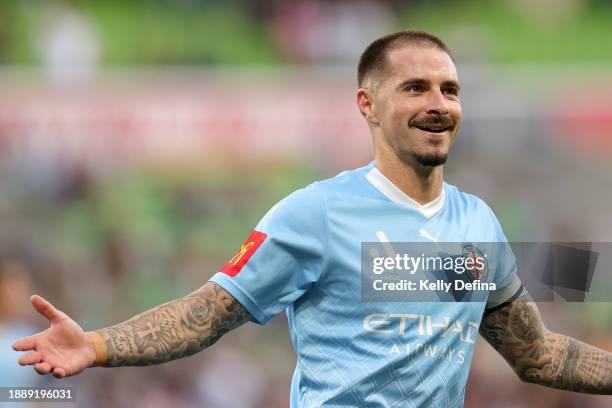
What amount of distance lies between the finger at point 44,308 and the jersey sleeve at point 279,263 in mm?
685

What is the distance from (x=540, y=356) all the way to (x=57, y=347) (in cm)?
206

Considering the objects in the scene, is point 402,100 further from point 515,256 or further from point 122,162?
point 122,162

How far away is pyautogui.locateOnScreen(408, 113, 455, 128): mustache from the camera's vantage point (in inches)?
173

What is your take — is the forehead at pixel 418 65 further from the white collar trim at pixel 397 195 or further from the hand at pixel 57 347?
the hand at pixel 57 347

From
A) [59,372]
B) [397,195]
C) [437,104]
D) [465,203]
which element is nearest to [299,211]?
[397,195]

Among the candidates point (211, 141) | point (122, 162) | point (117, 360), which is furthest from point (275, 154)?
point (117, 360)

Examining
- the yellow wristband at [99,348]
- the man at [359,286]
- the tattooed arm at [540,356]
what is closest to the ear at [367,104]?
the man at [359,286]

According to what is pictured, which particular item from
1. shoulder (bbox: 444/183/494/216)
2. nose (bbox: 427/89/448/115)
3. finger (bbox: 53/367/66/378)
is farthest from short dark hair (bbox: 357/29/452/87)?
finger (bbox: 53/367/66/378)

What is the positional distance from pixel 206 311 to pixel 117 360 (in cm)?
39

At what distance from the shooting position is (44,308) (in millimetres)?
3613

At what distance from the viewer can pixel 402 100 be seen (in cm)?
446

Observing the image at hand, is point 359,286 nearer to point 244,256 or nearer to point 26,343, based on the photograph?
point 244,256

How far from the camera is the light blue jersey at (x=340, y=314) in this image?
413 cm
